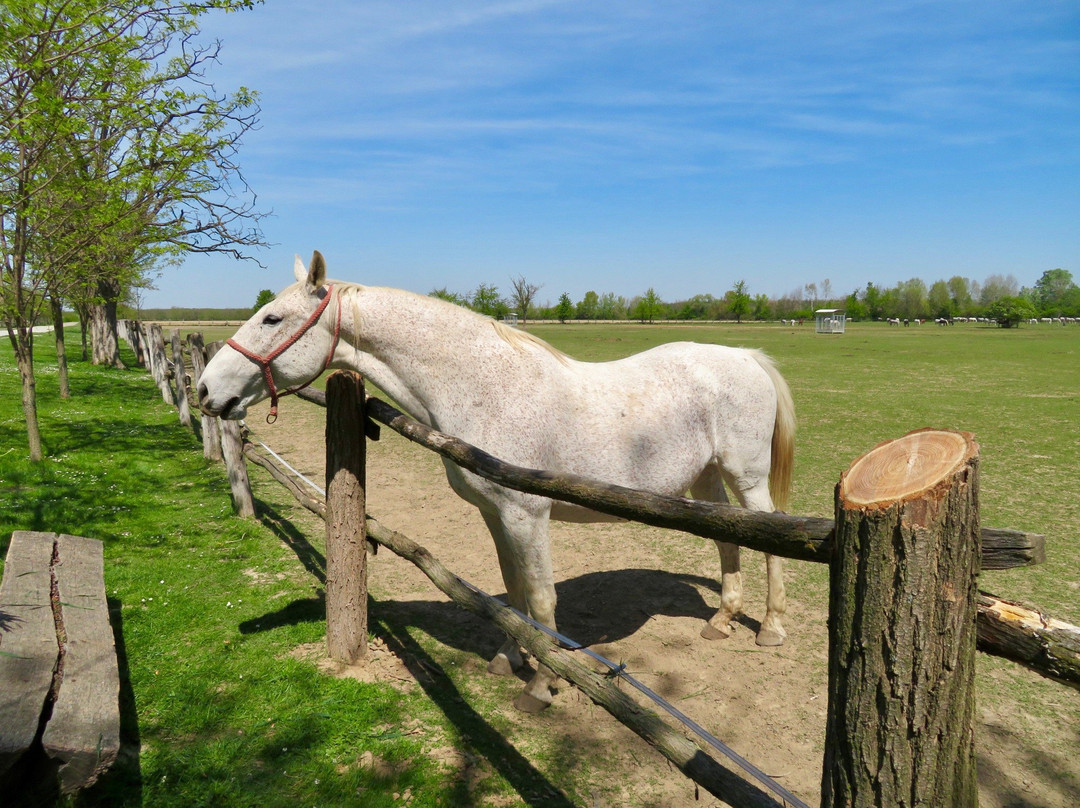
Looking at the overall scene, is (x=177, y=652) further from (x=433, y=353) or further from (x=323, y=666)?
(x=433, y=353)

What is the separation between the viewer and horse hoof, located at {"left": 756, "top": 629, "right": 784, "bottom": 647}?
14.1 ft

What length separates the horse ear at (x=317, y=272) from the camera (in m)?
3.22

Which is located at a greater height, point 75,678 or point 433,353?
point 433,353

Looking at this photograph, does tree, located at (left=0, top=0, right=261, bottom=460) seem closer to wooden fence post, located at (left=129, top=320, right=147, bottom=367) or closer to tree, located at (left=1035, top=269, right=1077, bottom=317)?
wooden fence post, located at (left=129, top=320, right=147, bottom=367)

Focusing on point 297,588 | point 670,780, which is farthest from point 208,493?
point 670,780

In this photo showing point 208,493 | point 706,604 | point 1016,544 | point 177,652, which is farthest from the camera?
point 208,493

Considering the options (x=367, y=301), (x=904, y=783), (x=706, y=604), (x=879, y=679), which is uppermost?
(x=367, y=301)

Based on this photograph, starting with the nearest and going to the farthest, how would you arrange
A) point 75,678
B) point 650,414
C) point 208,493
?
point 75,678 < point 650,414 < point 208,493

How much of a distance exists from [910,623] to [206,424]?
9453mm

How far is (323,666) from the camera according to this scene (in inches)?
154

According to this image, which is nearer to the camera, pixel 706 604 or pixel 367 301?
pixel 367 301

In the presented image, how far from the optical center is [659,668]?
159 inches

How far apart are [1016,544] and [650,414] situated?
8.10 feet

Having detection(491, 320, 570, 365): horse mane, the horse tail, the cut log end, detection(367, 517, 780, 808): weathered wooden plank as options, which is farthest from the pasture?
the cut log end
